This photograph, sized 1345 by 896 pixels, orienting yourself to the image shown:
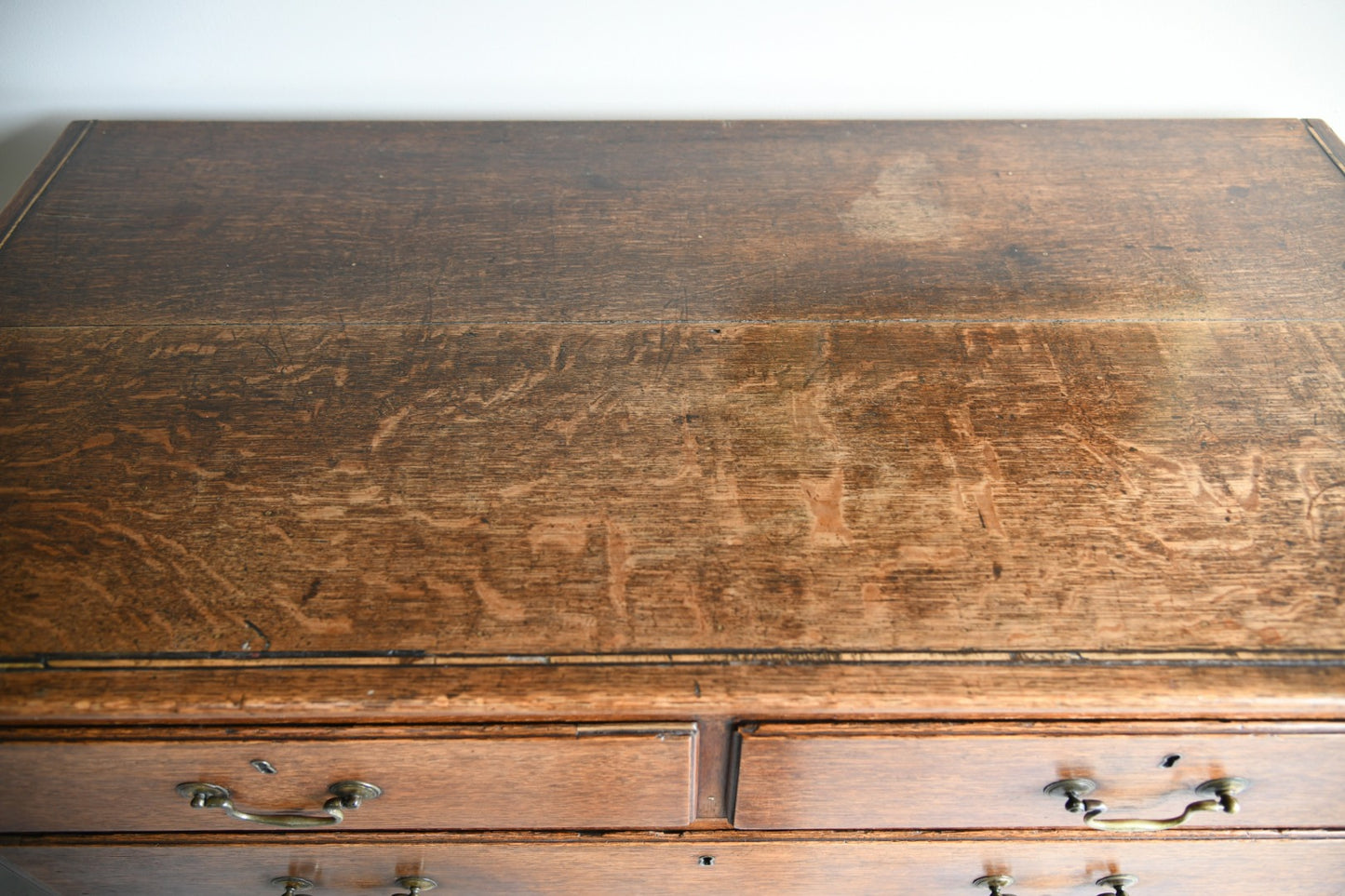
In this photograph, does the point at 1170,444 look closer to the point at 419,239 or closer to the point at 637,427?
the point at 637,427

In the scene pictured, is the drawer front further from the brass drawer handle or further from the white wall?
the white wall

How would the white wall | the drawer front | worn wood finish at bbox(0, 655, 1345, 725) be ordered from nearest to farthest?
worn wood finish at bbox(0, 655, 1345, 725) → the drawer front → the white wall

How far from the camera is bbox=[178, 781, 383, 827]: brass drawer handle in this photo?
741 mm

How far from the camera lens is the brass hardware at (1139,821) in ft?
2.45

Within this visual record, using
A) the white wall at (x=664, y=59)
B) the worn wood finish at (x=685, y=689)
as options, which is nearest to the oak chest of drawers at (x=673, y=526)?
the worn wood finish at (x=685, y=689)

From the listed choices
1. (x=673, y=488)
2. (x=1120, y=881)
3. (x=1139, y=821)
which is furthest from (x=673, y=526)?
(x=1120, y=881)

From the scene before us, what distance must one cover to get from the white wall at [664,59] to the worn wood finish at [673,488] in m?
0.43

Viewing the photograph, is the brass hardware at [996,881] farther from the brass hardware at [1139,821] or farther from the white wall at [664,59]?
the white wall at [664,59]

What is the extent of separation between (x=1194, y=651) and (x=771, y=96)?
2.70ft

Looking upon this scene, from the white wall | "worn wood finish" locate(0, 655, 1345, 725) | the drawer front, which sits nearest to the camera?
"worn wood finish" locate(0, 655, 1345, 725)

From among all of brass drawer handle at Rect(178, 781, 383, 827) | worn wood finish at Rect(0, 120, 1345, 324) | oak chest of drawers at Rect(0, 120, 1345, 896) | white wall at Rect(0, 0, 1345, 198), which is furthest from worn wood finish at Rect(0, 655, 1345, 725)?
white wall at Rect(0, 0, 1345, 198)

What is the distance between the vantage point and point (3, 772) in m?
0.72

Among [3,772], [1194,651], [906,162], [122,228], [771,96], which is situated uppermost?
[771,96]

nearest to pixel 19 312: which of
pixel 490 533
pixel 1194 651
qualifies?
pixel 490 533
